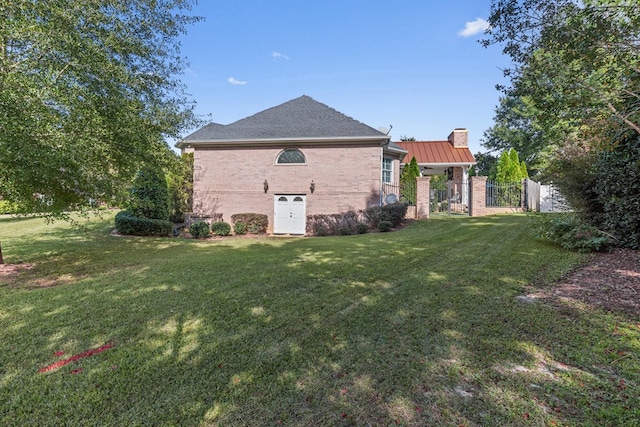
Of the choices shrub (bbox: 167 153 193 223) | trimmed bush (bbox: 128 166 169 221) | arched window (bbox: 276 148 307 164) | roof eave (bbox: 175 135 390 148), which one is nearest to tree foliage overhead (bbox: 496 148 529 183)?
roof eave (bbox: 175 135 390 148)

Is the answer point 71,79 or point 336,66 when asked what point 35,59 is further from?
point 336,66

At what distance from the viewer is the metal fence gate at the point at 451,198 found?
2041 centimetres

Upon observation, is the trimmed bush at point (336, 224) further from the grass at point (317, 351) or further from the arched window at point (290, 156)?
the grass at point (317, 351)

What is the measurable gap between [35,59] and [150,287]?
4.76 metres

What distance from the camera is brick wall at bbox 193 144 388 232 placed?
1482cm

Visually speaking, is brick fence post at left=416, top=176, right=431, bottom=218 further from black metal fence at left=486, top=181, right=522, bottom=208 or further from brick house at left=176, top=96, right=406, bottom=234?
black metal fence at left=486, top=181, right=522, bottom=208

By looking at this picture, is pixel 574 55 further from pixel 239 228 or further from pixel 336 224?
pixel 239 228

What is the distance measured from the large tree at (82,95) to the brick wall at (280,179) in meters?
6.82

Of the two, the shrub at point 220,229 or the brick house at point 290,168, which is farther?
the brick house at point 290,168

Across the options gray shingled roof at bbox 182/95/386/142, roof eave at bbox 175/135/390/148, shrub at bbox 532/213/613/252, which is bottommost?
shrub at bbox 532/213/613/252

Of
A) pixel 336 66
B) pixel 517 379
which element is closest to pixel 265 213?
pixel 336 66

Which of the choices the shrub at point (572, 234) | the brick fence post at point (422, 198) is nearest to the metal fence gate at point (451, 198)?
the brick fence post at point (422, 198)

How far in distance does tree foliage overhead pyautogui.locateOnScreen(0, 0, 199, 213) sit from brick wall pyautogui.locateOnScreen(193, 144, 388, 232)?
6.80m

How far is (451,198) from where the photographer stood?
70.1 feet
